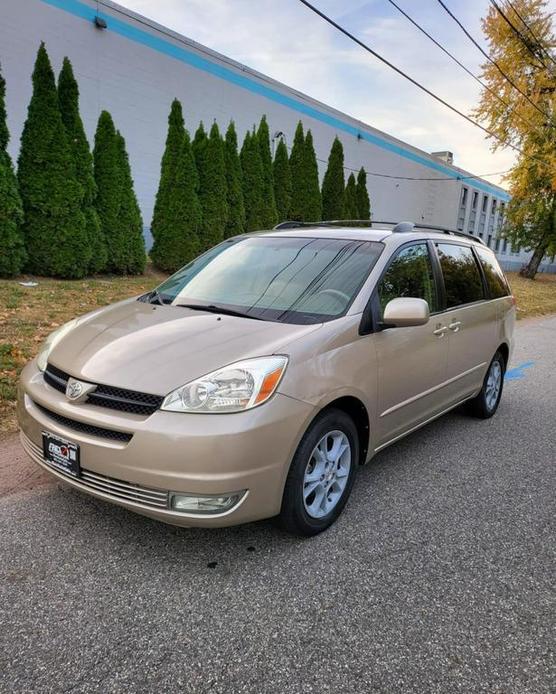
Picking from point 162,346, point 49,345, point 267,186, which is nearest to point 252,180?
point 267,186

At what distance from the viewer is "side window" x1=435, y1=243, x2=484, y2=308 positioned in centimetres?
414

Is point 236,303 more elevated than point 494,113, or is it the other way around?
point 494,113

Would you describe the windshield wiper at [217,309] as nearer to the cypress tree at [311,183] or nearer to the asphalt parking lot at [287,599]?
the asphalt parking lot at [287,599]

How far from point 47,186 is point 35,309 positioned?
3423mm

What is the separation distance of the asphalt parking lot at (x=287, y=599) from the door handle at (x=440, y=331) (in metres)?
1.11

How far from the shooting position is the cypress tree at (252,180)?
14.0 meters

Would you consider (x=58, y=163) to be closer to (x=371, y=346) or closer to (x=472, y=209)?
(x=371, y=346)

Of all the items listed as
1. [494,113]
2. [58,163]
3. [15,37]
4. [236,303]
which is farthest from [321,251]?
[494,113]

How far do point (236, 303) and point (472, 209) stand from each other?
46.8 meters

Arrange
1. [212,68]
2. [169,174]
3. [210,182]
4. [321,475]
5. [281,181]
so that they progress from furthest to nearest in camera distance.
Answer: [212,68]
[281,181]
[210,182]
[169,174]
[321,475]

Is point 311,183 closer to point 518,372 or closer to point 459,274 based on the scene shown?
point 518,372

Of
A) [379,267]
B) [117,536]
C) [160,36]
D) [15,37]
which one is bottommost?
[117,536]

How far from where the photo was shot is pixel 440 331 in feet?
12.7

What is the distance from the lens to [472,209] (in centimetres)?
4531
